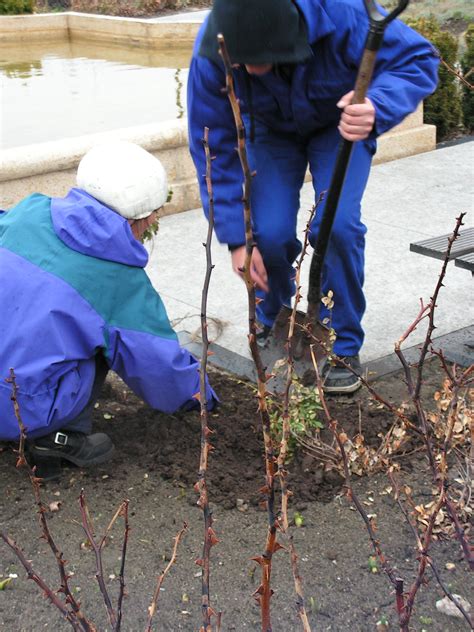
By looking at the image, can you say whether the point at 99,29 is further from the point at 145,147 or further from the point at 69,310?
the point at 69,310

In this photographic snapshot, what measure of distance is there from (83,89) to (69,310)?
25.3 feet

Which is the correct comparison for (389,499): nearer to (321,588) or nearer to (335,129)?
(321,588)

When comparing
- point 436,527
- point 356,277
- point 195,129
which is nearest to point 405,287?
point 356,277

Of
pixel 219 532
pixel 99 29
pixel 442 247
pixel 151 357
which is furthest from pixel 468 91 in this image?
pixel 99 29

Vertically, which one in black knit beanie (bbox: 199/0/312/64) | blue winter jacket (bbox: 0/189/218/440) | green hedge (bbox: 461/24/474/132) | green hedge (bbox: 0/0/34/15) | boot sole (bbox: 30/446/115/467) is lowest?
green hedge (bbox: 0/0/34/15)

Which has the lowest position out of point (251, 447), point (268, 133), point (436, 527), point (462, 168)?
point (462, 168)

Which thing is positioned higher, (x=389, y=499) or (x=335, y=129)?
(x=335, y=129)

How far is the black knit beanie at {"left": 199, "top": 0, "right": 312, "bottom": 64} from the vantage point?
10.1 feet

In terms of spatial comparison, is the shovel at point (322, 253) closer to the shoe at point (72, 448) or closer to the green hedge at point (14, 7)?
the shoe at point (72, 448)

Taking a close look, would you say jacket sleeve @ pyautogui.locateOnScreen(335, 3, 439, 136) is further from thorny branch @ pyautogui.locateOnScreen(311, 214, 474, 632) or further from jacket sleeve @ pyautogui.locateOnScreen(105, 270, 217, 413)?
thorny branch @ pyautogui.locateOnScreen(311, 214, 474, 632)

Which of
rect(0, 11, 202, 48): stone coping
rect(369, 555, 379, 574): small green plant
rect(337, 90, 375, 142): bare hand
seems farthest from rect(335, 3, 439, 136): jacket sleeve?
rect(0, 11, 202, 48): stone coping

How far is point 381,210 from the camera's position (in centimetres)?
632

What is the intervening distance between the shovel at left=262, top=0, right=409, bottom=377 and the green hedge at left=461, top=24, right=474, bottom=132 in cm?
462

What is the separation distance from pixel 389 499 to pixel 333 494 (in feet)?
0.60
